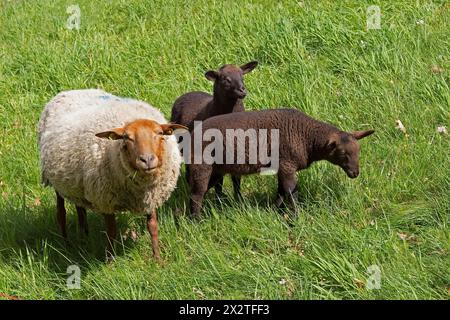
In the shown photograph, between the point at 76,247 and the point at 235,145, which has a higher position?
the point at 235,145

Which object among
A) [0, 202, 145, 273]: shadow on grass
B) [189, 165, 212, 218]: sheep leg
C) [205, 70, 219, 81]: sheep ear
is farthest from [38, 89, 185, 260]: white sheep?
[205, 70, 219, 81]: sheep ear

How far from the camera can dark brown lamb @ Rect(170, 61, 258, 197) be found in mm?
6969

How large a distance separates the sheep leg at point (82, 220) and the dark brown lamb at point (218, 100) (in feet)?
4.70

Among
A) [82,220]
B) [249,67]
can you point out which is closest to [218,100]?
[249,67]

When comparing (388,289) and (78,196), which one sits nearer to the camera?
(388,289)

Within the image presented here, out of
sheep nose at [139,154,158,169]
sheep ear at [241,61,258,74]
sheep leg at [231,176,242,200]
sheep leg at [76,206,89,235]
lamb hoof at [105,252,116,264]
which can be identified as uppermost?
sheep ear at [241,61,258,74]

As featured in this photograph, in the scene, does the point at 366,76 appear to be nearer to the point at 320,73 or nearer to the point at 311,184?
the point at 320,73

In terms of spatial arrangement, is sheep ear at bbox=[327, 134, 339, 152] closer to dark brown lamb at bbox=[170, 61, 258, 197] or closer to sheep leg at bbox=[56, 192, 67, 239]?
dark brown lamb at bbox=[170, 61, 258, 197]

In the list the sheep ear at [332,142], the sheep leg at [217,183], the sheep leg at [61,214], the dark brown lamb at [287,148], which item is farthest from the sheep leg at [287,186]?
the sheep leg at [61,214]

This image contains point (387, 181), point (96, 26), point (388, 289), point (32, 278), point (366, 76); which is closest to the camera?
point (388, 289)

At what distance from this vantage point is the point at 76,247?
19.8 ft

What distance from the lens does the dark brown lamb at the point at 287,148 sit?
6.09 metres

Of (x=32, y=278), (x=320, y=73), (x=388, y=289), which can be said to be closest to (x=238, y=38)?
(x=320, y=73)

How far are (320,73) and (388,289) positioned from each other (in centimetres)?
385
